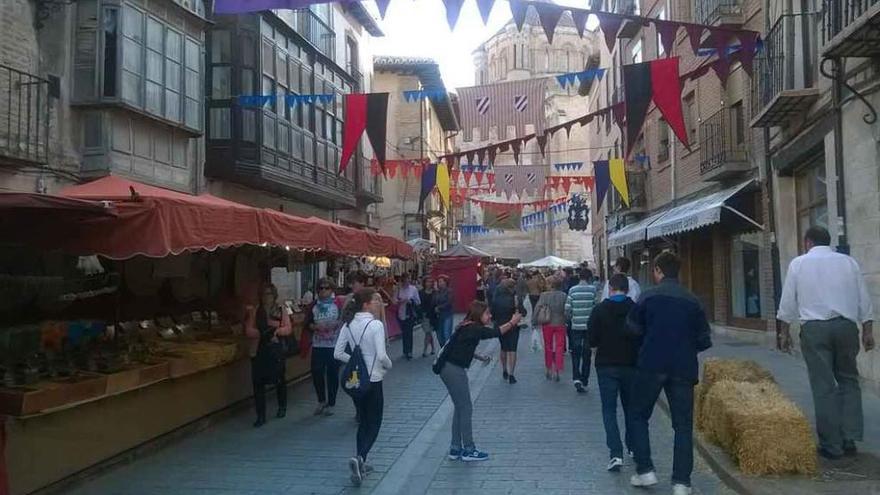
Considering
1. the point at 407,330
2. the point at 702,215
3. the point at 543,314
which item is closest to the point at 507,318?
the point at 543,314

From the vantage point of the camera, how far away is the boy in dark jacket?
21.7 feet

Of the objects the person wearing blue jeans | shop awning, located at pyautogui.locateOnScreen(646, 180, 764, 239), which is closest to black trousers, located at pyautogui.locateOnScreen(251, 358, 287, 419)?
the person wearing blue jeans

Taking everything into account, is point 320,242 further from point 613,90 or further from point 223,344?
point 613,90

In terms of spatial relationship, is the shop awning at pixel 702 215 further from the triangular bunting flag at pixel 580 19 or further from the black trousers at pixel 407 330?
the triangular bunting flag at pixel 580 19

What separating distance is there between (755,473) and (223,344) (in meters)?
6.35

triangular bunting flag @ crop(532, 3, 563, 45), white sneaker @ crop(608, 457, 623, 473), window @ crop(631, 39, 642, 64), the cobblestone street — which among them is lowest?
the cobblestone street

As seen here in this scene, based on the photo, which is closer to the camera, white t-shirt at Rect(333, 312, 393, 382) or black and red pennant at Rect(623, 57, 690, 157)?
white t-shirt at Rect(333, 312, 393, 382)

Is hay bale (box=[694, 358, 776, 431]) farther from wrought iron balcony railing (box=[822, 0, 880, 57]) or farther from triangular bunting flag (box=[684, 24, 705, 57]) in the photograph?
triangular bunting flag (box=[684, 24, 705, 57])

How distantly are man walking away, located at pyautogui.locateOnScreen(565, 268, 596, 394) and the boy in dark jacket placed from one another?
431cm

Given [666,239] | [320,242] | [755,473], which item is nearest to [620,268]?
[755,473]

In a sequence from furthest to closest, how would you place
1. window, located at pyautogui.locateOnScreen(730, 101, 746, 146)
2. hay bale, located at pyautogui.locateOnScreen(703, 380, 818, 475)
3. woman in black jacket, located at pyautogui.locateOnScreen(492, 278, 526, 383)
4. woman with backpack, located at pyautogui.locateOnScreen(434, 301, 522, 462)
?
window, located at pyautogui.locateOnScreen(730, 101, 746, 146) → woman in black jacket, located at pyautogui.locateOnScreen(492, 278, 526, 383) → woman with backpack, located at pyautogui.locateOnScreen(434, 301, 522, 462) → hay bale, located at pyautogui.locateOnScreen(703, 380, 818, 475)

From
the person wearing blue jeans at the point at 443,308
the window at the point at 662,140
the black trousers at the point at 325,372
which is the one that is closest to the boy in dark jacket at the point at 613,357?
the black trousers at the point at 325,372

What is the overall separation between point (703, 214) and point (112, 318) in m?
11.3

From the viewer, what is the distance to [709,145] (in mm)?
18469
